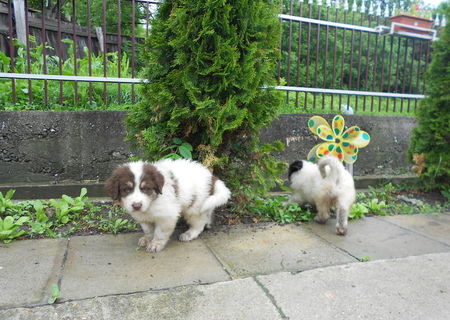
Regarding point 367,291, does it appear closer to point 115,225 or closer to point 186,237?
point 186,237

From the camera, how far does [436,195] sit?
6.36 meters

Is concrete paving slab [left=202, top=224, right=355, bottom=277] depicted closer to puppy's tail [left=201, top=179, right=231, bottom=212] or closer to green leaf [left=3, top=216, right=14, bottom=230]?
puppy's tail [left=201, top=179, right=231, bottom=212]

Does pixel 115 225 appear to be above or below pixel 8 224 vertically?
below

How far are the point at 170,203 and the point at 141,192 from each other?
357 millimetres

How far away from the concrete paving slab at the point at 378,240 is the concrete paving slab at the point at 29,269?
2.85 metres

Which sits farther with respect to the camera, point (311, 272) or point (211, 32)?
point (211, 32)

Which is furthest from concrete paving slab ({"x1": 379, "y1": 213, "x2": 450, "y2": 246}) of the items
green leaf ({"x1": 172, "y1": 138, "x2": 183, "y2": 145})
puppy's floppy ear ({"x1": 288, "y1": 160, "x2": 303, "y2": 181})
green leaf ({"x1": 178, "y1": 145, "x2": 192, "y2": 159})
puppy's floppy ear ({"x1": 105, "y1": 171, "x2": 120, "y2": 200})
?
puppy's floppy ear ({"x1": 105, "y1": 171, "x2": 120, "y2": 200})

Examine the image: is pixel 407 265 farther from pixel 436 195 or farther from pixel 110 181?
pixel 436 195

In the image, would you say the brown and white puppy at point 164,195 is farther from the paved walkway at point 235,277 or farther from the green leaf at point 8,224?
the green leaf at point 8,224

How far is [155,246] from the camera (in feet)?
11.6

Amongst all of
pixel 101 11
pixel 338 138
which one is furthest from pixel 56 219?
pixel 101 11

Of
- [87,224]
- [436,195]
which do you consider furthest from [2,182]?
[436,195]

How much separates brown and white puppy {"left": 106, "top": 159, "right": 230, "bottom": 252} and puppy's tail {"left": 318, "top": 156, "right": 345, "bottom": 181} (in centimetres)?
129

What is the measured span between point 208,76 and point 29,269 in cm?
268
